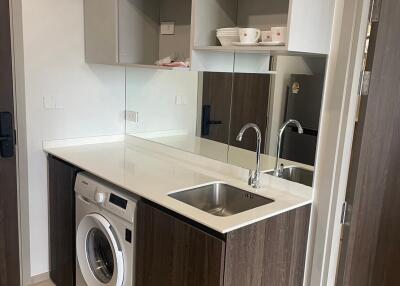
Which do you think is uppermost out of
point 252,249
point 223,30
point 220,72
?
point 223,30

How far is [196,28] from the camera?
1994 mm

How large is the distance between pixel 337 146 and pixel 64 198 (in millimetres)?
1690

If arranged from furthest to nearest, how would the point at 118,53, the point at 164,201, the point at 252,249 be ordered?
the point at 118,53 < the point at 164,201 < the point at 252,249

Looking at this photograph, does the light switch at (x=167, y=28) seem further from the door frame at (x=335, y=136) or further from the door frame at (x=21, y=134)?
the door frame at (x=335, y=136)

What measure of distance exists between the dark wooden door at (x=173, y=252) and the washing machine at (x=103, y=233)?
3.2 inches

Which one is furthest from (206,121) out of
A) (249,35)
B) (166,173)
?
(249,35)

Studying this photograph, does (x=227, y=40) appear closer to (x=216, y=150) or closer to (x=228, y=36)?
(x=228, y=36)

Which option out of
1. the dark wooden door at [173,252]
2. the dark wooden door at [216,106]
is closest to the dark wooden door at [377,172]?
the dark wooden door at [173,252]

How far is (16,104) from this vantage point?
2473 mm

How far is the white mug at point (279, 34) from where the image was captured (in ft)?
5.40

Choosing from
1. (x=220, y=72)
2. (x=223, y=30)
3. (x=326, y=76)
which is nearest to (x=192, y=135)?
(x=220, y=72)

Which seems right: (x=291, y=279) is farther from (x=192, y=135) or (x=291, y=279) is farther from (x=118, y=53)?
(x=118, y=53)

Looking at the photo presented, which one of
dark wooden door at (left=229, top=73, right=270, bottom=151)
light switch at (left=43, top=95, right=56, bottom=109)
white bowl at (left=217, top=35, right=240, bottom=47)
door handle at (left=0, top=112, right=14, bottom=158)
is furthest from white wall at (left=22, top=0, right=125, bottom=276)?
white bowl at (left=217, top=35, right=240, bottom=47)

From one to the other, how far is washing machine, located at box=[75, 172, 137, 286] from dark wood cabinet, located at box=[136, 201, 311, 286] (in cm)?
9
